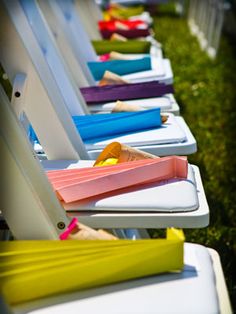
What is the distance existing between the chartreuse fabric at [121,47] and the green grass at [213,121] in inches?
25.0

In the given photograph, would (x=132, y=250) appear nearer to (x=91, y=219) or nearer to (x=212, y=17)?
(x=91, y=219)

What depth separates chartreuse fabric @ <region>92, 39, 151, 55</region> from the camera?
14.3ft

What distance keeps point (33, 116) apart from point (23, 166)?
0.55 metres

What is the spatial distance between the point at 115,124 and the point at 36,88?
40cm

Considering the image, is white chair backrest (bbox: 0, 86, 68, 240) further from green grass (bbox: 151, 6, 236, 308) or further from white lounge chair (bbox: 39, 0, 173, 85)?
white lounge chair (bbox: 39, 0, 173, 85)

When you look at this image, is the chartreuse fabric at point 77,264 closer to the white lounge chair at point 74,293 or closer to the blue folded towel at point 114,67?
the white lounge chair at point 74,293

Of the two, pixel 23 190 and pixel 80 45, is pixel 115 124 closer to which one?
pixel 23 190

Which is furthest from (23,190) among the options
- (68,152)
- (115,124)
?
(115,124)

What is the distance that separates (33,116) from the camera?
2.41 m

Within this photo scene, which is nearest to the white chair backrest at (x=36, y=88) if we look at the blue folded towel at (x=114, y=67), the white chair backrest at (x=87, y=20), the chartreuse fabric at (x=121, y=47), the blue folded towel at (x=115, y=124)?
the blue folded towel at (x=115, y=124)

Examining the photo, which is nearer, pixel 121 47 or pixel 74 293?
pixel 74 293

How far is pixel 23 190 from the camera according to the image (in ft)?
6.05

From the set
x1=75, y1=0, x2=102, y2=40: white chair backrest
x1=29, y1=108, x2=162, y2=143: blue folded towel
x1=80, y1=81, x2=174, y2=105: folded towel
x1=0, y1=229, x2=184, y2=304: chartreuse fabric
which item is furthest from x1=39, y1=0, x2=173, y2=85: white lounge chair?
x1=0, y1=229, x2=184, y2=304: chartreuse fabric

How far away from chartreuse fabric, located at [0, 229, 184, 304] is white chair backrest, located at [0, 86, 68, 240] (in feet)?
0.50
